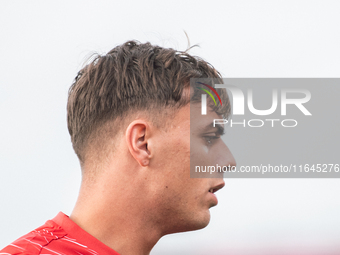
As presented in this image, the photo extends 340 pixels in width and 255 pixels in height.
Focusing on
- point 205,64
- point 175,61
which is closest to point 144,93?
point 175,61

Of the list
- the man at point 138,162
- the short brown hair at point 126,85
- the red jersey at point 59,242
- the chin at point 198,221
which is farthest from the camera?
the short brown hair at point 126,85

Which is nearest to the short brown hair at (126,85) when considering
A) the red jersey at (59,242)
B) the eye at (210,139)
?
the eye at (210,139)

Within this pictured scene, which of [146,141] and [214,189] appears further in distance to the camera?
[214,189]

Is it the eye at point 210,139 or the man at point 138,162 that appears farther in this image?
the eye at point 210,139

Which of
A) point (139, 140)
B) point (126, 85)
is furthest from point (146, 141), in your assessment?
point (126, 85)

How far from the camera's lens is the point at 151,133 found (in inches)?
95.5

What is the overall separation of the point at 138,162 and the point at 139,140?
14cm

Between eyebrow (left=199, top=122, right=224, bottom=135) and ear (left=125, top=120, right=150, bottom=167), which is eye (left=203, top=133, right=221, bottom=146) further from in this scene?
ear (left=125, top=120, right=150, bottom=167)

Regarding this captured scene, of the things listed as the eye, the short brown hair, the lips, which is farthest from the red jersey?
the eye

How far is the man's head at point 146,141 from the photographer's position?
2393mm

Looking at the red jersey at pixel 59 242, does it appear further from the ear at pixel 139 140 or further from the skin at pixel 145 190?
the ear at pixel 139 140

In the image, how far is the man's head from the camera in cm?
239

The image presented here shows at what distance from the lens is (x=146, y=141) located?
2422 millimetres

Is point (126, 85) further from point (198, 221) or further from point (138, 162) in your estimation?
point (198, 221)
